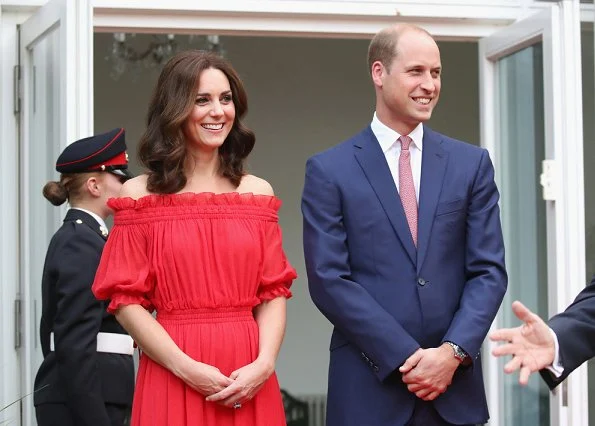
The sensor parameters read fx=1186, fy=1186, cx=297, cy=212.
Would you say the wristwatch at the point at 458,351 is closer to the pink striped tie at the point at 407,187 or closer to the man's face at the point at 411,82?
the pink striped tie at the point at 407,187

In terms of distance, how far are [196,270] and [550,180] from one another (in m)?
2.14

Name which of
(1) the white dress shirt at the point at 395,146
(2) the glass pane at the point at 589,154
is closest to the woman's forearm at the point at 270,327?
(1) the white dress shirt at the point at 395,146

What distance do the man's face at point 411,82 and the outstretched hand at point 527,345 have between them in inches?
44.7

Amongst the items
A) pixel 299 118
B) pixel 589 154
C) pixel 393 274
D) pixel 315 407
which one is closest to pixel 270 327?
pixel 393 274

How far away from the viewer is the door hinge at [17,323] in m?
5.02

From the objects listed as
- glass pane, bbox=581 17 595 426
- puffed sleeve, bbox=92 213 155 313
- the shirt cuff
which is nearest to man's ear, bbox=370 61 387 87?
puffed sleeve, bbox=92 213 155 313

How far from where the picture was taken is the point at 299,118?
8945 mm

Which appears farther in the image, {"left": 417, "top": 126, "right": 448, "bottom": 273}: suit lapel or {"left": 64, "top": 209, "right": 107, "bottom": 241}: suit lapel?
{"left": 64, "top": 209, "right": 107, "bottom": 241}: suit lapel

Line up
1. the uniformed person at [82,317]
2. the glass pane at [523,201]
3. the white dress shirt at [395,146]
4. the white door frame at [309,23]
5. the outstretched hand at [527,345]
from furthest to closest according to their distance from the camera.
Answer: the glass pane at [523,201] < the white door frame at [309,23] < the uniformed person at [82,317] < the white dress shirt at [395,146] < the outstretched hand at [527,345]

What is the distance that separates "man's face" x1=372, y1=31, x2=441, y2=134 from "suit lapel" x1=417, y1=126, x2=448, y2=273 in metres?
0.09

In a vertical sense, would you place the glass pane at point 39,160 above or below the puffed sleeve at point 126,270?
above

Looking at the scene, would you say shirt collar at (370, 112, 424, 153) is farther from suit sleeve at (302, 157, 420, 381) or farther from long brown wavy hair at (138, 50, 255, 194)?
long brown wavy hair at (138, 50, 255, 194)

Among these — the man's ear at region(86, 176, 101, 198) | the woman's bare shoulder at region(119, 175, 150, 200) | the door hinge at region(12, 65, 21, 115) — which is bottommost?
the woman's bare shoulder at region(119, 175, 150, 200)

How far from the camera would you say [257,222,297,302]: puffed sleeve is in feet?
11.1
